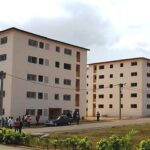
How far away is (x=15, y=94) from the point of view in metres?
55.1

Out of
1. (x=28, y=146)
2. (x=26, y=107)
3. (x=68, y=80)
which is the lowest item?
(x=28, y=146)

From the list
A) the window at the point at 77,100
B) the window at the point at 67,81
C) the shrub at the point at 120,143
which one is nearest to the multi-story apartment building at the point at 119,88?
the window at the point at 77,100

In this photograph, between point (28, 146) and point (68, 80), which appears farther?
point (68, 80)

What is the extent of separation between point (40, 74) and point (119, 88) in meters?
28.9

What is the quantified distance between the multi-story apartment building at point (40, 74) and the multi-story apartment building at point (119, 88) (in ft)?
52.8

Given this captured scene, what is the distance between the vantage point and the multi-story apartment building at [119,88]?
8366 centimetres

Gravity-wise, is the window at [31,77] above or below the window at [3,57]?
below

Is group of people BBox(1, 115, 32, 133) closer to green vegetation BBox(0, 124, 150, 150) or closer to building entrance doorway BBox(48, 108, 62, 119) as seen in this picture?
green vegetation BBox(0, 124, 150, 150)

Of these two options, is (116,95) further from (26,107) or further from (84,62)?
(26,107)

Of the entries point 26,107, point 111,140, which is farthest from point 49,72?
point 111,140

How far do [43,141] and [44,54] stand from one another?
1511 inches

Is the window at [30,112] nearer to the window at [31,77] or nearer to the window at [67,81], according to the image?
the window at [31,77]

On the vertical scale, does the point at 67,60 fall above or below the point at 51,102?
above

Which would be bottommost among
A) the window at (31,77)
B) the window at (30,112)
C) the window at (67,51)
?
the window at (30,112)
